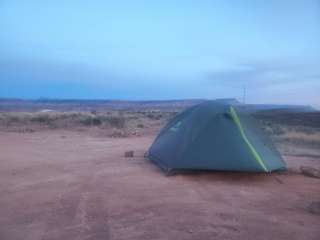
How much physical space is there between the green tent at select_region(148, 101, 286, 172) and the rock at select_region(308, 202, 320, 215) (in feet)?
6.90

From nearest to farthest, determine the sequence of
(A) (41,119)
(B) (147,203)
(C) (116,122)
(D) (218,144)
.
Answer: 1. (B) (147,203)
2. (D) (218,144)
3. (C) (116,122)
4. (A) (41,119)

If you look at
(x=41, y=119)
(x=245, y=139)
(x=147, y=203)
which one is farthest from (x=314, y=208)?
(x=41, y=119)

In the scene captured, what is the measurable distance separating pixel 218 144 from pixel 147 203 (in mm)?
2895

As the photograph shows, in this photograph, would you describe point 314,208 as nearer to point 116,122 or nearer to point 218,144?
point 218,144

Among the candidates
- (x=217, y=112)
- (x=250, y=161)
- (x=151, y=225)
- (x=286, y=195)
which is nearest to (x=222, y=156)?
(x=250, y=161)

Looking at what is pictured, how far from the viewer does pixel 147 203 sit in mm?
6574

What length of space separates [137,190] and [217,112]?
3051 mm

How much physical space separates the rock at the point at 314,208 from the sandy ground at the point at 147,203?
0.27 feet

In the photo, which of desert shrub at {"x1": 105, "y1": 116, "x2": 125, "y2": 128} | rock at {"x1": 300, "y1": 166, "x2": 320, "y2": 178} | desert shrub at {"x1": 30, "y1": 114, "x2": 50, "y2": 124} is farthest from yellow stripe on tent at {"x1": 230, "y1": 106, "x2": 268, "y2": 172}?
desert shrub at {"x1": 30, "y1": 114, "x2": 50, "y2": 124}

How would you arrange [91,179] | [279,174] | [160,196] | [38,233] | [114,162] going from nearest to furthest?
[38,233] → [160,196] → [91,179] → [279,174] → [114,162]

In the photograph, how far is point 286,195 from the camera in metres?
7.27

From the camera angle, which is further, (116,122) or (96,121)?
(96,121)

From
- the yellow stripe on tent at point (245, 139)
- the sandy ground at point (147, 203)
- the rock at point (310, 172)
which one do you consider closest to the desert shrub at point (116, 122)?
the sandy ground at point (147, 203)

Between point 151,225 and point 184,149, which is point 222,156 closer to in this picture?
point 184,149
